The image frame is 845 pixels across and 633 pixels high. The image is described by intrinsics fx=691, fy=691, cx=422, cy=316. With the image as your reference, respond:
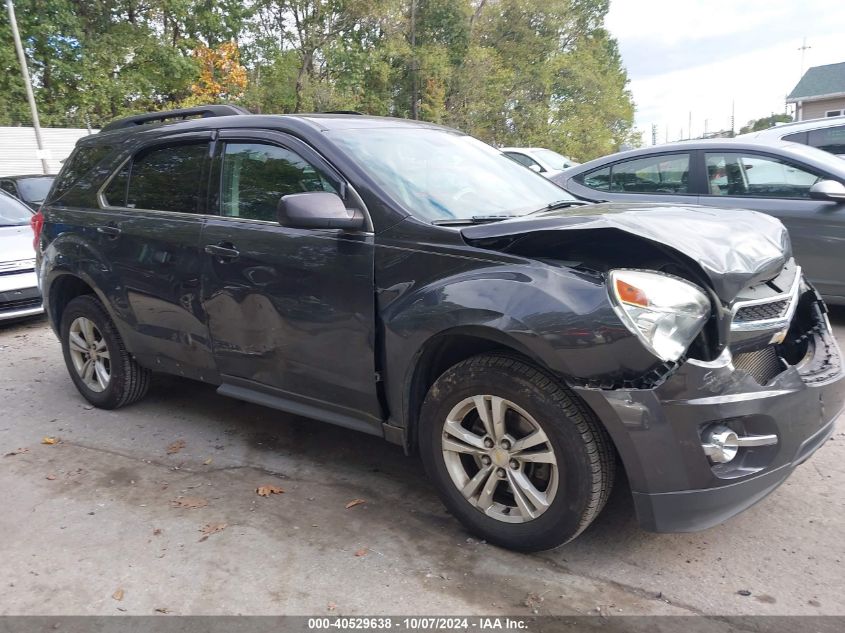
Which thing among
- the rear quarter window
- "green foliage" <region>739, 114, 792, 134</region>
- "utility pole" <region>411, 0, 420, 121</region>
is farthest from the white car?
"green foliage" <region>739, 114, 792, 134</region>

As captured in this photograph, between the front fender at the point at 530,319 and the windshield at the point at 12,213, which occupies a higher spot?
the windshield at the point at 12,213

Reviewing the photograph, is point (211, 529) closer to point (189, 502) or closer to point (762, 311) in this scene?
point (189, 502)

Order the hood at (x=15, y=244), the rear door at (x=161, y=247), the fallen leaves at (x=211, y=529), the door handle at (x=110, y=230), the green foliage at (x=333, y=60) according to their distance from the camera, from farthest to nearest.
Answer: the green foliage at (x=333, y=60), the hood at (x=15, y=244), the door handle at (x=110, y=230), the rear door at (x=161, y=247), the fallen leaves at (x=211, y=529)

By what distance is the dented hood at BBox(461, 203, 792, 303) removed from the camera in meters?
2.56

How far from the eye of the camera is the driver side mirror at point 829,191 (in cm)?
555

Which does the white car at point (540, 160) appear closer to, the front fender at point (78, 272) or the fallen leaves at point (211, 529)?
the front fender at point (78, 272)

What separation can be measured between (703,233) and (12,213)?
8353 millimetres

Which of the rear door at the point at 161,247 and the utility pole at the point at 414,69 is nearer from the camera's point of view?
the rear door at the point at 161,247

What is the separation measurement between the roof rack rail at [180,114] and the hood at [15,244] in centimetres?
333


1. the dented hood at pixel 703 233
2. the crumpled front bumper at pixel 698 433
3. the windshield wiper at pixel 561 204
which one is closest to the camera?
the crumpled front bumper at pixel 698 433

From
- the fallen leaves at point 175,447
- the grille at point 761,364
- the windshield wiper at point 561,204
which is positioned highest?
the windshield wiper at point 561,204

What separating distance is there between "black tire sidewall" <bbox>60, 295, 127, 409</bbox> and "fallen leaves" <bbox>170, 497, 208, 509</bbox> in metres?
1.50

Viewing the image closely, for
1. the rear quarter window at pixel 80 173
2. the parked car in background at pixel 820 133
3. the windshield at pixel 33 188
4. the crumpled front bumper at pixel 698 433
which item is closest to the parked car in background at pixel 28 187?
the windshield at pixel 33 188

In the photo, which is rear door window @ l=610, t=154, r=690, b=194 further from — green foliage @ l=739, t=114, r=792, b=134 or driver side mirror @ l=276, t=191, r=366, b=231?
green foliage @ l=739, t=114, r=792, b=134
